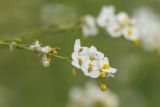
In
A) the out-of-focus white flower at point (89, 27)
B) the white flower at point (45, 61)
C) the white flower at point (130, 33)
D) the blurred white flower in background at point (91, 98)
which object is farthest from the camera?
the blurred white flower in background at point (91, 98)

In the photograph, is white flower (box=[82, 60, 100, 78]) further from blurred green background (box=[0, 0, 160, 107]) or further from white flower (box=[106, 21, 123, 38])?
blurred green background (box=[0, 0, 160, 107])

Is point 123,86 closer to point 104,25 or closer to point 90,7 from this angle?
point 90,7

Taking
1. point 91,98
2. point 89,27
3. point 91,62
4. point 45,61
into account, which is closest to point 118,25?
point 89,27

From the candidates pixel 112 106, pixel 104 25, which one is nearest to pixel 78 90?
pixel 112 106

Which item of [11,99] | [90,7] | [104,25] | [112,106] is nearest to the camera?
[104,25]

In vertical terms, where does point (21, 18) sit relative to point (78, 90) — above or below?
above

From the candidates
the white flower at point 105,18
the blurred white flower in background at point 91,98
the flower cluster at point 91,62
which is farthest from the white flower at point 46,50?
the blurred white flower in background at point 91,98

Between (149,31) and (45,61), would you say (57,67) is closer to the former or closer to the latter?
(149,31)

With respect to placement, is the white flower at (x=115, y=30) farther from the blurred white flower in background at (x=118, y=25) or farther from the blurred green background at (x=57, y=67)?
the blurred green background at (x=57, y=67)
